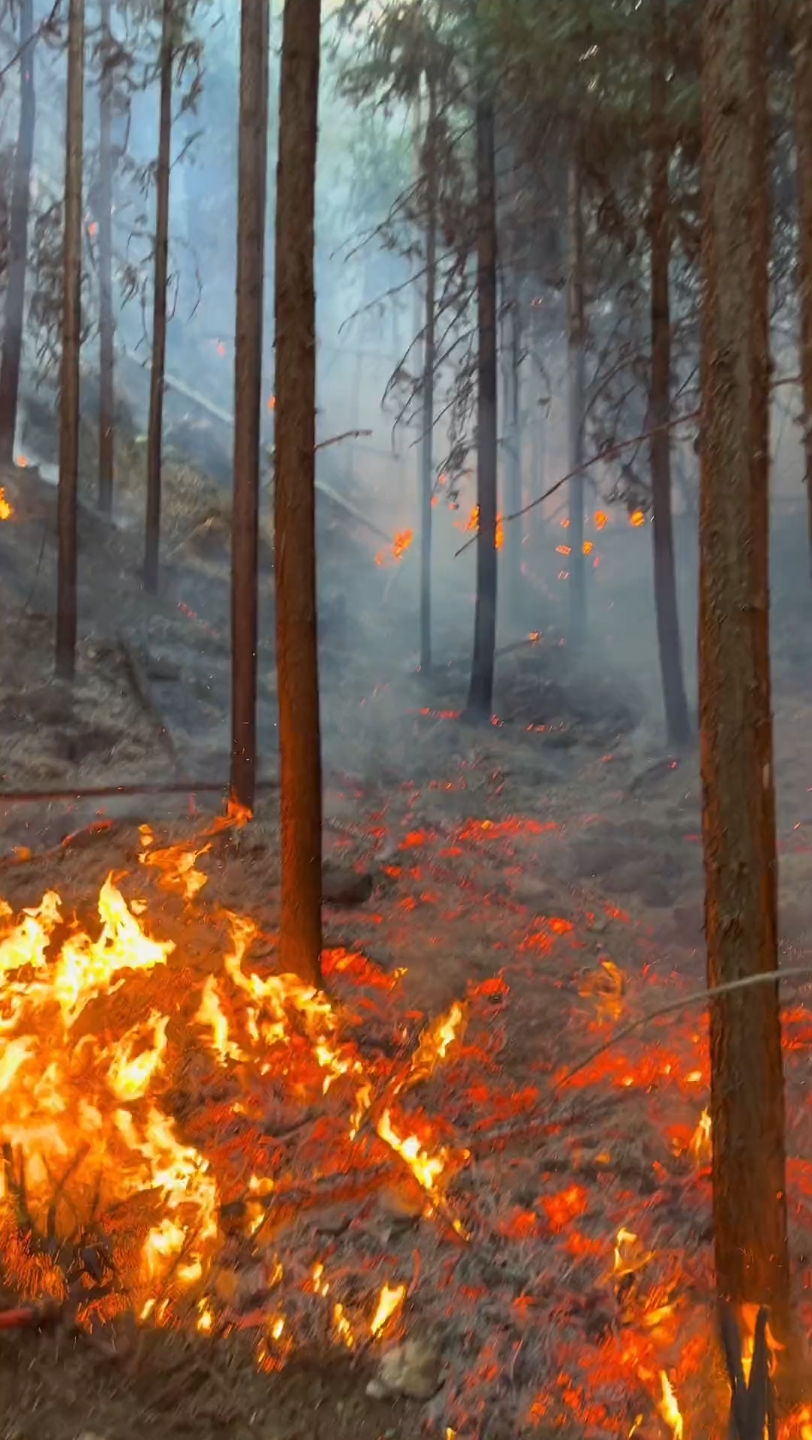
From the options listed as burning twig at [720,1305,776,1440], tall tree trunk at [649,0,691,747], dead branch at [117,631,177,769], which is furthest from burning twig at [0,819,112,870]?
burning twig at [720,1305,776,1440]

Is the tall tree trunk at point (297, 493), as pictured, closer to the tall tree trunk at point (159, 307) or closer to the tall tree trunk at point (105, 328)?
the tall tree trunk at point (159, 307)

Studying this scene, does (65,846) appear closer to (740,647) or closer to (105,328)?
(740,647)

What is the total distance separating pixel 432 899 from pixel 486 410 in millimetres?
8826

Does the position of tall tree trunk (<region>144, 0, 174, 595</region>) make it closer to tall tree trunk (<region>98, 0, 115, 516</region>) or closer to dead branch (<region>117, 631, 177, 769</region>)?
tall tree trunk (<region>98, 0, 115, 516</region>)

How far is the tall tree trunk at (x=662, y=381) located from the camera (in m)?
9.81

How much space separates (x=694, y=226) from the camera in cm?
933

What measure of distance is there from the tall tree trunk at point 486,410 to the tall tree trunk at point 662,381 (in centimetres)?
223

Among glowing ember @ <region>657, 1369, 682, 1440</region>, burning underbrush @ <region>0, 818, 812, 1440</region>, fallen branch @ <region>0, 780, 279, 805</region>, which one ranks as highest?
fallen branch @ <region>0, 780, 279, 805</region>

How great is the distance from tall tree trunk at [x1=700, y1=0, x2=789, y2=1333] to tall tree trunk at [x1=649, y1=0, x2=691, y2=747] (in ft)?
13.7

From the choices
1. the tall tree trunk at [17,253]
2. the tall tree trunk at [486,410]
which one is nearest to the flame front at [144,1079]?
the tall tree trunk at [486,410]

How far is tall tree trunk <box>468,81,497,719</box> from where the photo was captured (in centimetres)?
1361

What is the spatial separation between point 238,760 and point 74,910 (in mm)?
2556

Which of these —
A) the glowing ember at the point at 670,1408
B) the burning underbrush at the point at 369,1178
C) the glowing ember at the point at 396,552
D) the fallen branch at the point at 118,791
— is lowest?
the glowing ember at the point at 670,1408

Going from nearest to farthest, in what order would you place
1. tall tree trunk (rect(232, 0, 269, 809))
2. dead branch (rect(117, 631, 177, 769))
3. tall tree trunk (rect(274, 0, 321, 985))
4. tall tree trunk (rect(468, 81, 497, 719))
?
tall tree trunk (rect(274, 0, 321, 985)), tall tree trunk (rect(232, 0, 269, 809)), dead branch (rect(117, 631, 177, 769)), tall tree trunk (rect(468, 81, 497, 719))
